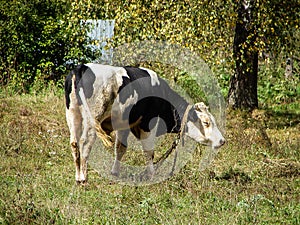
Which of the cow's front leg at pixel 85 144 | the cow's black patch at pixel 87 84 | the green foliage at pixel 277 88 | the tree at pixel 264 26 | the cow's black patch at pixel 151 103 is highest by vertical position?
the tree at pixel 264 26

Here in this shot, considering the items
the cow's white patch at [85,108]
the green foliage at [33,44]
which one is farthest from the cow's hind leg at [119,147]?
the green foliage at [33,44]

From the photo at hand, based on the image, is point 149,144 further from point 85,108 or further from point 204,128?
point 85,108

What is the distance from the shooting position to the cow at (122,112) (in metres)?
7.83

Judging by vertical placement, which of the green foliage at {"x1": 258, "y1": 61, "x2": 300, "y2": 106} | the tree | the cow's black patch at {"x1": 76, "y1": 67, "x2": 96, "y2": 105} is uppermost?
the tree

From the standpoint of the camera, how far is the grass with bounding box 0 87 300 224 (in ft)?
20.0

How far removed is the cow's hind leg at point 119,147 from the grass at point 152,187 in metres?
0.29

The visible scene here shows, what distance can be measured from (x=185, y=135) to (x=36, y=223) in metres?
3.47

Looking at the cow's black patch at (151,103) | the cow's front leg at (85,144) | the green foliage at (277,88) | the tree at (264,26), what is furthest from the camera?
the green foliage at (277,88)

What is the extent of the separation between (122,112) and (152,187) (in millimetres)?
1194

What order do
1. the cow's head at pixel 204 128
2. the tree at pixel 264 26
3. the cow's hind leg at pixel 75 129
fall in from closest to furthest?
the cow's hind leg at pixel 75 129, the cow's head at pixel 204 128, the tree at pixel 264 26

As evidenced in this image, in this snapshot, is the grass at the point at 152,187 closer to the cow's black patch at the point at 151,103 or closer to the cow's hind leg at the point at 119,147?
the cow's hind leg at the point at 119,147

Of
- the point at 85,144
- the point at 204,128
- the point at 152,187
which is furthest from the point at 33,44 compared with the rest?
the point at 152,187

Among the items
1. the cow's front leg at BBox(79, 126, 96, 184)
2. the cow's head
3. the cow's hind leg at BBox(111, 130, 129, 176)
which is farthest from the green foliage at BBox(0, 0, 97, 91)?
the cow's front leg at BBox(79, 126, 96, 184)

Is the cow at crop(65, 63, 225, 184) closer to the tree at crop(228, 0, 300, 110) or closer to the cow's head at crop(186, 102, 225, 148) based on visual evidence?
the cow's head at crop(186, 102, 225, 148)
